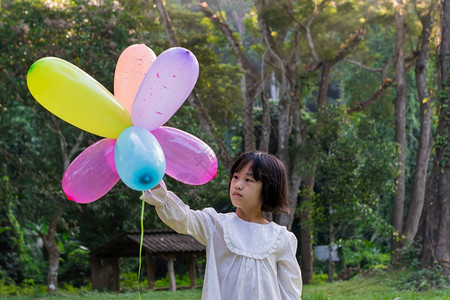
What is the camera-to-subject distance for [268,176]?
3.15 meters

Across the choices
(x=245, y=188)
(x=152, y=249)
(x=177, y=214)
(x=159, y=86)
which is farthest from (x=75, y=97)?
(x=152, y=249)

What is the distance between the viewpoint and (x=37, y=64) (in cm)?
305

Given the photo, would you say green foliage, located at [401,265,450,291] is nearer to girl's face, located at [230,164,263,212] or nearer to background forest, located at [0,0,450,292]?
background forest, located at [0,0,450,292]

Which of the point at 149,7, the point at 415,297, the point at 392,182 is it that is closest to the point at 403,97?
the point at 392,182

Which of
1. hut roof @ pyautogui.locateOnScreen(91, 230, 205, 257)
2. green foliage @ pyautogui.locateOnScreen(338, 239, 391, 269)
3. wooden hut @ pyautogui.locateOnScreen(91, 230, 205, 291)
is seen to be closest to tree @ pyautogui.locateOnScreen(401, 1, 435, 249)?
green foliage @ pyautogui.locateOnScreen(338, 239, 391, 269)

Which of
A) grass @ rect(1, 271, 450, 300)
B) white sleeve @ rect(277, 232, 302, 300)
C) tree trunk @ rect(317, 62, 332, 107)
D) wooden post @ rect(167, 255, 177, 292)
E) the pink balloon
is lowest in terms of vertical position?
wooden post @ rect(167, 255, 177, 292)

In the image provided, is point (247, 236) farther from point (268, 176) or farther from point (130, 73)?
point (130, 73)

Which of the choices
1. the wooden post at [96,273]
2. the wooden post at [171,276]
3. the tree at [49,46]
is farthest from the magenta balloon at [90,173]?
the wooden post at [96,273]

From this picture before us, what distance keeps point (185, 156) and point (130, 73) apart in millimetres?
549

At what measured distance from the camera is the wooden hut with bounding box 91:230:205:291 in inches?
466

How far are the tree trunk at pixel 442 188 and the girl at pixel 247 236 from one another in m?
5.57

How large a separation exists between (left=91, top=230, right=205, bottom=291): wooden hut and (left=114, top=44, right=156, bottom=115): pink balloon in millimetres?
8248

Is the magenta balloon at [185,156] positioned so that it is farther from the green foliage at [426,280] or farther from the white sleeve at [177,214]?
the green foliage at [426,280]

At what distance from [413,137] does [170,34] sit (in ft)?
33.3
